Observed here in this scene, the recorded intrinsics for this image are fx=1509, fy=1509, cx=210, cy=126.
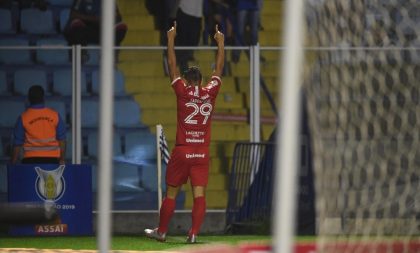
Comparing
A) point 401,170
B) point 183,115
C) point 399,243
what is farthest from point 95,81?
point 399,243

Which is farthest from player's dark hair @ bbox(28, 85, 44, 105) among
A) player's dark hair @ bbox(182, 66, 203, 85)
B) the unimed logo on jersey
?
player's dark hair @ bbox(182, 66, 203, 85)

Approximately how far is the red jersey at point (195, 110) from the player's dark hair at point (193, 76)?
0.16 ft

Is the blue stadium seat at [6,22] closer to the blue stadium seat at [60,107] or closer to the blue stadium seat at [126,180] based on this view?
the blue stadium seat at [60,107]

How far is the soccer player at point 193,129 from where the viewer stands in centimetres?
1414

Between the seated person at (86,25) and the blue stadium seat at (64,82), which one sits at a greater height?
the seated person at (86,25)

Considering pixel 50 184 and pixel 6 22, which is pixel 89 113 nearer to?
pixel 50 184

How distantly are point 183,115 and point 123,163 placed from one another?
12.6 feet

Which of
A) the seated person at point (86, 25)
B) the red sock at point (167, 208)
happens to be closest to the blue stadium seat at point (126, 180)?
the seated person at point (86, 25)

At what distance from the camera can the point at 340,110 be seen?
8.20 m

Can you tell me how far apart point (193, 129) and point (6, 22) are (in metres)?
5.92

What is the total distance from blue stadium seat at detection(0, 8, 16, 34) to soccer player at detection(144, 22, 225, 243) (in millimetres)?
5612

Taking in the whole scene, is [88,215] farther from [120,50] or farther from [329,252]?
[329,252]

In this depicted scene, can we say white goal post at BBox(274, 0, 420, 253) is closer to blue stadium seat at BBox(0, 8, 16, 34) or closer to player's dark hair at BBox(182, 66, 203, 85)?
player's dark hair at BBox(182, 66, 203, 85)

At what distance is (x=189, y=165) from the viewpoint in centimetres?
1439
